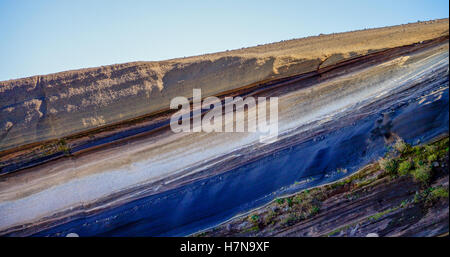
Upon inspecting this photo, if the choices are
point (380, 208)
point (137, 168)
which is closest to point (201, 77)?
point (137, 168)

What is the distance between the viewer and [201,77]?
4695mm

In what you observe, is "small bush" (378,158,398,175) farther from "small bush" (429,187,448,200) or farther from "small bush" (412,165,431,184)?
"small bush" (429,187,448,200)

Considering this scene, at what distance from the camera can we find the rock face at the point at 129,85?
4465mm

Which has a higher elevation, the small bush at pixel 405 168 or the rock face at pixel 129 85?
the rock face at pixel 129 85

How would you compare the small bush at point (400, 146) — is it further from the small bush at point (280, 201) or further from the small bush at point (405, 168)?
the small bush at point (280, 201)

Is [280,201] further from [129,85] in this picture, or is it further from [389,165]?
[129,85]

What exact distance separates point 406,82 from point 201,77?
101 inches

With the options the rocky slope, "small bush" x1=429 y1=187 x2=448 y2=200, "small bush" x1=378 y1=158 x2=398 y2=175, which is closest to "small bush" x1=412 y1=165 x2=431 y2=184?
the rocky slope

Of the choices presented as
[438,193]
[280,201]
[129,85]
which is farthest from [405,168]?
[129,85]

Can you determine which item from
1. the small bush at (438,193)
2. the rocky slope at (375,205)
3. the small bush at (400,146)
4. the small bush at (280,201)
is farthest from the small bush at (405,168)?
the small bush at (280,201)

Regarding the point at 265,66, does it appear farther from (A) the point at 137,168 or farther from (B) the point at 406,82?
(A) the point at 137,168
